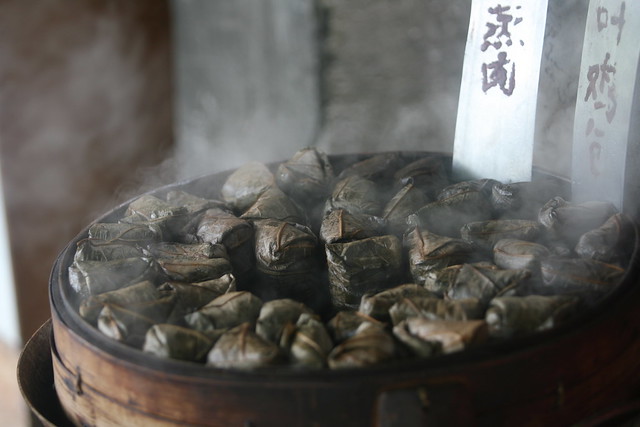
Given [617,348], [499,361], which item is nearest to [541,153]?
[617,348]

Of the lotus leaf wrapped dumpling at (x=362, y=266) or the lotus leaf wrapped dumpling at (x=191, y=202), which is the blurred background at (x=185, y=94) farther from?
the lotus leaf wrapped dumpling at (x=362, y=266)

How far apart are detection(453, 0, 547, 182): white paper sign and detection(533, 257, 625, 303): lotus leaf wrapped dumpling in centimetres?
88

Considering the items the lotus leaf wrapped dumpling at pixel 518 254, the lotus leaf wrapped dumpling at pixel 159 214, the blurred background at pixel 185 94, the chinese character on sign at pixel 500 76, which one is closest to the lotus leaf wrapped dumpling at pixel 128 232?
the lotus leaf wrapped dumpling at pixel 159 214

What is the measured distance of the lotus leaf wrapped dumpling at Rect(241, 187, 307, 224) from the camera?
300 cm

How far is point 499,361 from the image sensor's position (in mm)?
1855

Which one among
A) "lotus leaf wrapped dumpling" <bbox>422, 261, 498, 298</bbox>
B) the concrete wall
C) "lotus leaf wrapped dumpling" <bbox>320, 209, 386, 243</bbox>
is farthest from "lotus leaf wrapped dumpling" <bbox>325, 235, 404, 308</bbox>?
the concrete wall

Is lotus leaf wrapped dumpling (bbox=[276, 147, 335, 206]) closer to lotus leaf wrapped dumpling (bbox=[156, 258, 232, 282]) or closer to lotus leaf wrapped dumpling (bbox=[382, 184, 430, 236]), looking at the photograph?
lotus leaf wrapped dumpling (bbox=[382, 184, 430, 236])

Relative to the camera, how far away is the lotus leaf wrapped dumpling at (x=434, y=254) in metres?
2.58

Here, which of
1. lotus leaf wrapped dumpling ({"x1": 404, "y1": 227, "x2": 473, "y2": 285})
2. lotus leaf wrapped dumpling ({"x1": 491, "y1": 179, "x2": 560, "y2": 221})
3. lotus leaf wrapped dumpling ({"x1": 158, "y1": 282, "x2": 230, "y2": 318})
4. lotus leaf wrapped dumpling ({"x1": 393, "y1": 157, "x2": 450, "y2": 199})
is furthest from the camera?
lotus leaf wrapped dumpling ({"x1": 393, "y1": 157, "x2": 450, "y2": 199})

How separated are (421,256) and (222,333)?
88 cm

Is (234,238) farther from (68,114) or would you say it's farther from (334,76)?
(68,114)

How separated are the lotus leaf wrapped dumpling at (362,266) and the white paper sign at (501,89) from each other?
887 mm

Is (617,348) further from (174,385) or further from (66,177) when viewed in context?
(66,177)

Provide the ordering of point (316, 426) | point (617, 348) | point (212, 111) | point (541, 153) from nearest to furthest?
point (316, 426), point (617, 348), point (541, 153), point (212, 111)
